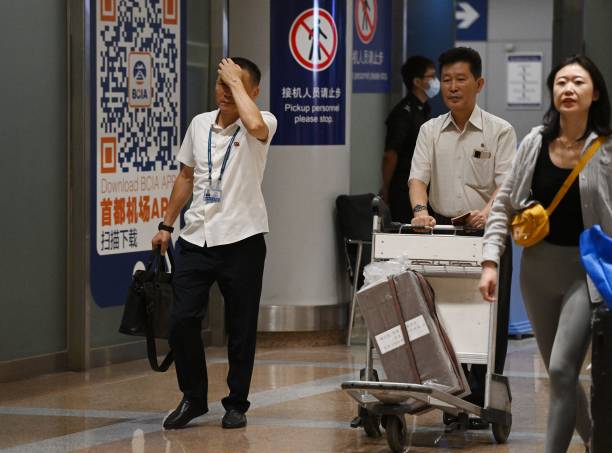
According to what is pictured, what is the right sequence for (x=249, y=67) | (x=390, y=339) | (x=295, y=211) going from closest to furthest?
1. (x=390, y=339)
2. (x=249, y=67)
3. (x=295, y=211)

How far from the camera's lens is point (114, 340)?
8656 mm

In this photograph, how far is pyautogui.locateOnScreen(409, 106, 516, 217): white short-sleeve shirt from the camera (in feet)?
21.9

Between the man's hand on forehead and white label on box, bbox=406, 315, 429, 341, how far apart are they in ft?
4.63

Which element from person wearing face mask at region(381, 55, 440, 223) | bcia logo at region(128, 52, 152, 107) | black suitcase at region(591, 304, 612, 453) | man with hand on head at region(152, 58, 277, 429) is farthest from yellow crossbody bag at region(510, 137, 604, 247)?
person wearing face mask at region(381, 55, 440, 223)

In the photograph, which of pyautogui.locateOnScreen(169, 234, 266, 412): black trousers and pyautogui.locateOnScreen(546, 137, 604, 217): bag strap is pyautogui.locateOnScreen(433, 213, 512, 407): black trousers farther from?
pyautogui.locateOnScreen(546, 137, 604, 217): bag strap

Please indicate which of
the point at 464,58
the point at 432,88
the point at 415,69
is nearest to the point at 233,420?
the point at 464,58

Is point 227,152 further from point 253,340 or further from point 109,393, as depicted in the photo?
point 109,393

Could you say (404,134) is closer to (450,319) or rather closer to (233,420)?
(450,319)

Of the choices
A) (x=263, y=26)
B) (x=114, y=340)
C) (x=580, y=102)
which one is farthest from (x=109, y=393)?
(x=580, y=102)

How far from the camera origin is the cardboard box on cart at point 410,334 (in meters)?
6.12

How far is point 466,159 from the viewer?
6684 millimetres

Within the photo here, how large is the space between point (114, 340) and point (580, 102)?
4354 mm

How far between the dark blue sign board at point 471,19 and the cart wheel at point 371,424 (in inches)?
529

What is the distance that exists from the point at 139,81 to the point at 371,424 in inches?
126
